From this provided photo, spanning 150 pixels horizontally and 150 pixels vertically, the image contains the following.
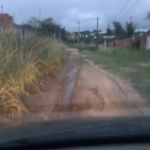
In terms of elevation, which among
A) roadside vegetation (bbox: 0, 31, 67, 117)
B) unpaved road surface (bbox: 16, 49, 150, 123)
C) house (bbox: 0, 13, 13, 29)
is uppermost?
house (bbox: 0, 13, 13, 29)

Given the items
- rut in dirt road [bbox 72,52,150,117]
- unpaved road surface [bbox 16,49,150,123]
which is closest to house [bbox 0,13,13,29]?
unpaved road surface [bbox 16,49,150,123]

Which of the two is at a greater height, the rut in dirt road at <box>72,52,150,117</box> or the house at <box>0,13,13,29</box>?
the house at <box>0,13,13,29</box>

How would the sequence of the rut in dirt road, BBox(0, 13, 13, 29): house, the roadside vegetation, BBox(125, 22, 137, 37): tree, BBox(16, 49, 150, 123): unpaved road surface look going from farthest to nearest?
BBox(125, 22, 137, 37): tree → BBox(0, 13, 13, 29): house → the roadside vegetation → the rut in dirt road → BBox(16, 49, 150, 123): unpaved road surface

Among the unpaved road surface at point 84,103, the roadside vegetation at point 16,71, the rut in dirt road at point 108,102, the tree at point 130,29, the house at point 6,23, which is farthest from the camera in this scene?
the tree at point 130,29

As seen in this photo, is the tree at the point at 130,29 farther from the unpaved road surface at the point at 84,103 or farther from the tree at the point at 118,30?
the unpaved road surface at the point at 84,103

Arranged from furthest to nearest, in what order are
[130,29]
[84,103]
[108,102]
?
[130,29], [108,102], [84,103]

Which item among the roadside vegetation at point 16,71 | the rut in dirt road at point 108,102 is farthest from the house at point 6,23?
the rut in dirt road at point 108,102

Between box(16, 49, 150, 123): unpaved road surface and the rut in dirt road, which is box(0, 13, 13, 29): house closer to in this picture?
box(16, 49, 150, 123): unpaved road surface

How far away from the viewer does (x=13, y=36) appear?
16188 mm

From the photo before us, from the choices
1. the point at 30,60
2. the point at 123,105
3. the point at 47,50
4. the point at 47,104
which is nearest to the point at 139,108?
the point at 123,105

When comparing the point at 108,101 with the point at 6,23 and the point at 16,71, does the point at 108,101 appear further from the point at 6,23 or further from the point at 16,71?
the point at 6,23

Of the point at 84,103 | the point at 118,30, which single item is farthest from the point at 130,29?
the point at 84,103

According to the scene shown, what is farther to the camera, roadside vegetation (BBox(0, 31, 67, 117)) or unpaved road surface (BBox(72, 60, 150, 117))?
roadside vegetation (BBox(0, 31, 67, 117))

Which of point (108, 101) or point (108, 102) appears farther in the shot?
point (108, 101)
